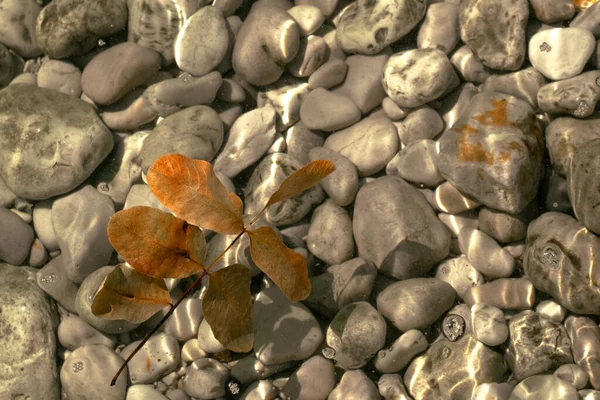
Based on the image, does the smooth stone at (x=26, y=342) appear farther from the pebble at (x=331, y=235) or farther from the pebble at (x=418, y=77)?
the pebble at (x=418, y=77)

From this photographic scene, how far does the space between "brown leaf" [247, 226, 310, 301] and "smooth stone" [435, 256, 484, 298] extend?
1152 millimetres

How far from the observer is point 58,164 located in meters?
3.86

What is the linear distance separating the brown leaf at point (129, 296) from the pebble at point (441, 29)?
8.21 ft

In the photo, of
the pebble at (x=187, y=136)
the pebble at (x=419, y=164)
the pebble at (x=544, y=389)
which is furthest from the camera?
the pebble at (x=187, y=136)

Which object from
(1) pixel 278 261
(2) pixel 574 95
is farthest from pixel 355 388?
(2) pixel 574 95

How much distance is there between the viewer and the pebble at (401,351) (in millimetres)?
3352

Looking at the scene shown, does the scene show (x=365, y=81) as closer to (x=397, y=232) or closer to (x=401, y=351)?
(x=397, y=232)

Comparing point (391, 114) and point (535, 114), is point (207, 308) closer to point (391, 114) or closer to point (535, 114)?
point (391, 114)

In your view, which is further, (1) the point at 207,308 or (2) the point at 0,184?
(2) the point at 0,184

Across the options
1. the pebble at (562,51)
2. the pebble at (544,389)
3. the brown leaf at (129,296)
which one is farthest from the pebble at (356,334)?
the pebble at (562,51)

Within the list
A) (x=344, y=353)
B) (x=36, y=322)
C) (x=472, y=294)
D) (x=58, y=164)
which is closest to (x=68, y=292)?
(x=36, y=322)

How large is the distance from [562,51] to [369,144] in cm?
137

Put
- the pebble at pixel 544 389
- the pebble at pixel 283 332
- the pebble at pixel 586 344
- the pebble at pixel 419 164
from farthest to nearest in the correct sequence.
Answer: the pebble at pixel 419 164
the pebble at pixel 283 332
the pebble at pixel 586 344
the pebble at pixel 544 389

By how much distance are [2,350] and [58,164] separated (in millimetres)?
1257
